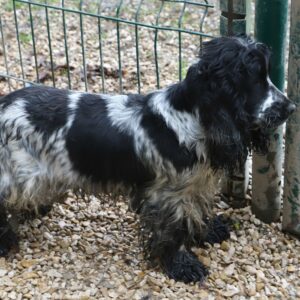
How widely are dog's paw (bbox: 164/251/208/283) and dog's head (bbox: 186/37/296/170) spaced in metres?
0.71

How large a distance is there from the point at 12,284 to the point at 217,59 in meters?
1.70

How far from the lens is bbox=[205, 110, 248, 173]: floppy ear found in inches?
142

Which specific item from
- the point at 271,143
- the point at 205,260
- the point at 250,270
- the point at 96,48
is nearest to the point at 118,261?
the point at 205,260

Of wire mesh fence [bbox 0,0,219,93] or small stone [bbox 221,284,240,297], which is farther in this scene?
wire mesh fence [bbox 0,0,219,93]

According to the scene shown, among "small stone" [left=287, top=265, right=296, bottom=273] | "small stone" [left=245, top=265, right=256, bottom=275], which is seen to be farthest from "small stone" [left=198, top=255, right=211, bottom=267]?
"small stone" [left=287, top=265, right=296, bottom=273]

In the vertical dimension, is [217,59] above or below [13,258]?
above

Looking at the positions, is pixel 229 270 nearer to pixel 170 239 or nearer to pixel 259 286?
pixel 259 286

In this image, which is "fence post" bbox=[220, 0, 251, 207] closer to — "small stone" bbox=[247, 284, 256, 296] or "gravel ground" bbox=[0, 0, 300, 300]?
"gravel ground" bbox=[0, 0, 300, 300]

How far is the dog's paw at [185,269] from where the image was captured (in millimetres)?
4086

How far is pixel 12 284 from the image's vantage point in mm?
4055

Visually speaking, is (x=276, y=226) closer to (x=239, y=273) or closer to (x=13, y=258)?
(x=239, y=273)

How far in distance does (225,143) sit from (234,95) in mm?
265

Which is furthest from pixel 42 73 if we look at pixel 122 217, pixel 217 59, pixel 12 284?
pixel 217 59

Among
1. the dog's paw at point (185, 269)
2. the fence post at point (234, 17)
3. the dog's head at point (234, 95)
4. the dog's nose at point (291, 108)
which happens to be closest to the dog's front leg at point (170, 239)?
the dog's paw at point (185, 269)
